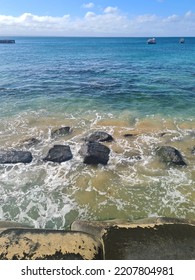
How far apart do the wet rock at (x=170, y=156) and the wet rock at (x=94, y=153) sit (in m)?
3.13

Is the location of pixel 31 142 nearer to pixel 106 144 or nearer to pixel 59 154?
Answer: pixel 59 154

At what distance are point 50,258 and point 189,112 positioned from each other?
765 inches

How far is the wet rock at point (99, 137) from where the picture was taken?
56.2 ft

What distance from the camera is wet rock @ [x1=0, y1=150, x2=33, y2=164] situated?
1444cm

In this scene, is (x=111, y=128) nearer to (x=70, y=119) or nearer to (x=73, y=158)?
(x=70, y=119)

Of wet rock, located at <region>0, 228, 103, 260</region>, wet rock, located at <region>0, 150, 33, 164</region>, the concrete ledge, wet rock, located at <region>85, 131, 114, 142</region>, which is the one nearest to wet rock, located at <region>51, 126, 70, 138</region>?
wet rock, located at <region>85, 131, 114, 142</region>

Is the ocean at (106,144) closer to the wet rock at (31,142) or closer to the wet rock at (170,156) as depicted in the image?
the wet rock at (31,142)

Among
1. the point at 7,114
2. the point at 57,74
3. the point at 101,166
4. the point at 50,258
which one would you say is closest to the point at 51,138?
the point at 101,166

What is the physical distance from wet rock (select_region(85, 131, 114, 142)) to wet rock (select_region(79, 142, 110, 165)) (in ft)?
5.51

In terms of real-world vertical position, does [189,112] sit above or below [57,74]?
below

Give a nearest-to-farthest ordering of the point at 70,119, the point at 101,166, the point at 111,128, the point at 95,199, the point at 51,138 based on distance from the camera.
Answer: the point at 95,199, the point at 101,166, the point at 51,138, the point at 111,128, the point at 70,119

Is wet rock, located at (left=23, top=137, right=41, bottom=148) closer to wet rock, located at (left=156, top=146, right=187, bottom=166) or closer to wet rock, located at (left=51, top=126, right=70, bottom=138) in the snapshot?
wet rock, located at (left=51, top=126, right=70, bottom=138)
